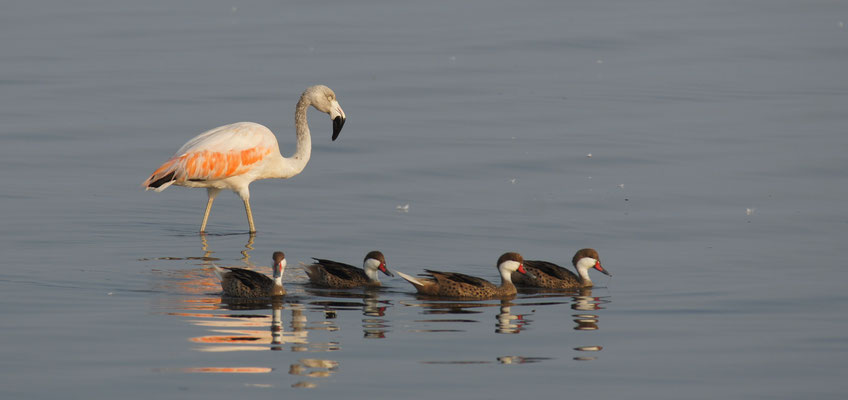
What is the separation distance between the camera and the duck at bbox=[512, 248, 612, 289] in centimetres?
1312

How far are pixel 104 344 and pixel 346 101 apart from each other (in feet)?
46.9

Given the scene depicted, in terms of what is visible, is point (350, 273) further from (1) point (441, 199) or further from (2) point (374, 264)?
(1) point (441, 199)

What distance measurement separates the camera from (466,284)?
12633mm

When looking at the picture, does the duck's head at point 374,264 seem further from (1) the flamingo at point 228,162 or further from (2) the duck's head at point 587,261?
(1) the flamingo at point 228,162

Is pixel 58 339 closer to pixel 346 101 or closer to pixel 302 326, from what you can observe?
pixel 302 326

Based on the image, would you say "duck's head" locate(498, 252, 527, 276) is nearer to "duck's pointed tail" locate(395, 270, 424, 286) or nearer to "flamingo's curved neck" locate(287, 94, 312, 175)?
"duck's pointed tail" locate(395, 270, 424, 286)

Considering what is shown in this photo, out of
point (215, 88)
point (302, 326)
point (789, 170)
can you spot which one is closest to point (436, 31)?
point (215, 88)

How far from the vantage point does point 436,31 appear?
32438mm

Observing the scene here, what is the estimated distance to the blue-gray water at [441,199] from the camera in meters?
10.0

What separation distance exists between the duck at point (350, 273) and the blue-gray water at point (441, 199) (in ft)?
0.84

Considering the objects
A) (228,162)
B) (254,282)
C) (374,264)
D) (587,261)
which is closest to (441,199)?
(228,162)

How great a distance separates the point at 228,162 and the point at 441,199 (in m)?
2.77

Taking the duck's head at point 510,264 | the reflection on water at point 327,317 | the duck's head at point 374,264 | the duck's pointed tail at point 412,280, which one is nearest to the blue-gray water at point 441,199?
the reflection on water at point 327,317

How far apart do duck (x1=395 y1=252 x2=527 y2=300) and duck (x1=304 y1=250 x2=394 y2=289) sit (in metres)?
0.38
